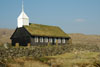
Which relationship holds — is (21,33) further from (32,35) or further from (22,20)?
(32,35)

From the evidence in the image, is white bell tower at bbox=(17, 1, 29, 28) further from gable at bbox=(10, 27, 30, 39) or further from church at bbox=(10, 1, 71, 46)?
gable at bbox=(10, 27, 30, 39)

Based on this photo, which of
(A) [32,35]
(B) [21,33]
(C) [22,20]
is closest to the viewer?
(A) [32,35]

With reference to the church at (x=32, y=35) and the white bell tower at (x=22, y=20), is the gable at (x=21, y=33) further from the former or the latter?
the white bell tower at (x=22, y=20)

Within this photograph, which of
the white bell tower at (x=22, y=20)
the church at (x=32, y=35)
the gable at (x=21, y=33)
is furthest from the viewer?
the white bell tower at (x=22, y=20)

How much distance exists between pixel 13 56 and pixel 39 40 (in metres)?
17.1

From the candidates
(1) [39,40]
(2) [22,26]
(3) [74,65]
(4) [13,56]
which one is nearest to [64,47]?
(1) [39,40]

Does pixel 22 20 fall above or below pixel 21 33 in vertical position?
above

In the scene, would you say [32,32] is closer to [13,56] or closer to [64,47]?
[64,47]

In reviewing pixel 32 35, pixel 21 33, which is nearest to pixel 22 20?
pixel 21 33

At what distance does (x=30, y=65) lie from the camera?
23875mm

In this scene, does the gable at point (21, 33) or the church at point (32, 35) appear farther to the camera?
the gable at point (21, 33)

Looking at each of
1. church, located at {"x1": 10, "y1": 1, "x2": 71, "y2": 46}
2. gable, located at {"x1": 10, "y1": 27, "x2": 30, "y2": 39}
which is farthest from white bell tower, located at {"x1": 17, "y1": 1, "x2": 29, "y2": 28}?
gable, located at {"x1": 10, "y1": 27, "x2": 30, "y2": 39}

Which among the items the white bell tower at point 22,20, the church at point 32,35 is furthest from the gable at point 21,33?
the white bell tower at point 22,20

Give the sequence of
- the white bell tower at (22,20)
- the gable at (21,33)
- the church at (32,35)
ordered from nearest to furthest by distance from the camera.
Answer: the church at (32,35)
the gable at (21,33)
the white bell tower at (22,20)
